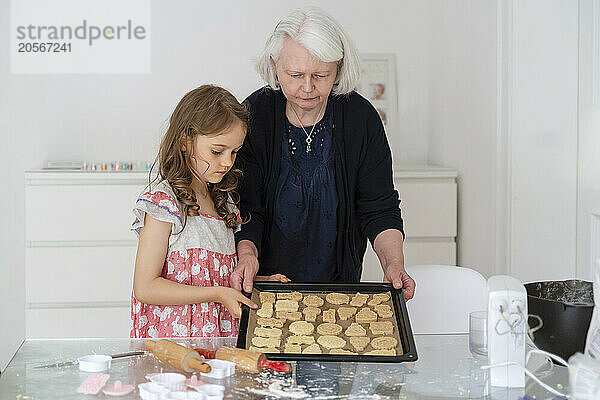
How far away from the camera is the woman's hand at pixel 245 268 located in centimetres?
200

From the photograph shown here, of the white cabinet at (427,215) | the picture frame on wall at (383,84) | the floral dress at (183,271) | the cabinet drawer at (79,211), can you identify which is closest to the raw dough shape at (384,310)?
the floral dress at (183,271)

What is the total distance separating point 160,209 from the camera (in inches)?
79.9

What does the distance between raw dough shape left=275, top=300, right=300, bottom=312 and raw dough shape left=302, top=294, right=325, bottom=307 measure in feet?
0.09

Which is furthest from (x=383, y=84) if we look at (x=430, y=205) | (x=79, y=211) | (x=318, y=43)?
(x=318, y=43)

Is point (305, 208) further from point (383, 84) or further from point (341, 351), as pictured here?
point (383, 84)

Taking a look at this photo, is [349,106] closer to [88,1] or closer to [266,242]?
[266,242]

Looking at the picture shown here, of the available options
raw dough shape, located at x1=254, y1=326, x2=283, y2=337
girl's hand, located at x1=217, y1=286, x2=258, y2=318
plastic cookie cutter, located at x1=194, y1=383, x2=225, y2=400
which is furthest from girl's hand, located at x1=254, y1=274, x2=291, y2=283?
plastic cookie cutter, located at x1=194, y1=383, x2=225, y2=400

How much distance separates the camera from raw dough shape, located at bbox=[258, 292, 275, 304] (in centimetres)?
190

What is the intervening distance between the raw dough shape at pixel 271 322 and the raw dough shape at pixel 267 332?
19mm

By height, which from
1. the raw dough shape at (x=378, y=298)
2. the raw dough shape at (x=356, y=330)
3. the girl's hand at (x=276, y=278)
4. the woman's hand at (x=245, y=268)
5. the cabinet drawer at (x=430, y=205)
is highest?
the cabinet drawer at (x=430, y=205)

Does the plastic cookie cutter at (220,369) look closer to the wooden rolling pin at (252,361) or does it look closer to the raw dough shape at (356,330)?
the wooden rolling pin at (252,361)

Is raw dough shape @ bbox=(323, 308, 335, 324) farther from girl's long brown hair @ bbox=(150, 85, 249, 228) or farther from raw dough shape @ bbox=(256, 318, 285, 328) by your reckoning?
girl's long brown hair @ bbox=(150, 85, 249, 228)

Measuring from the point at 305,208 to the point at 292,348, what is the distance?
30.2 inches

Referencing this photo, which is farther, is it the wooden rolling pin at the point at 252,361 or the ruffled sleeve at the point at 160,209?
the ruffled sleeve at the point at 160,209
